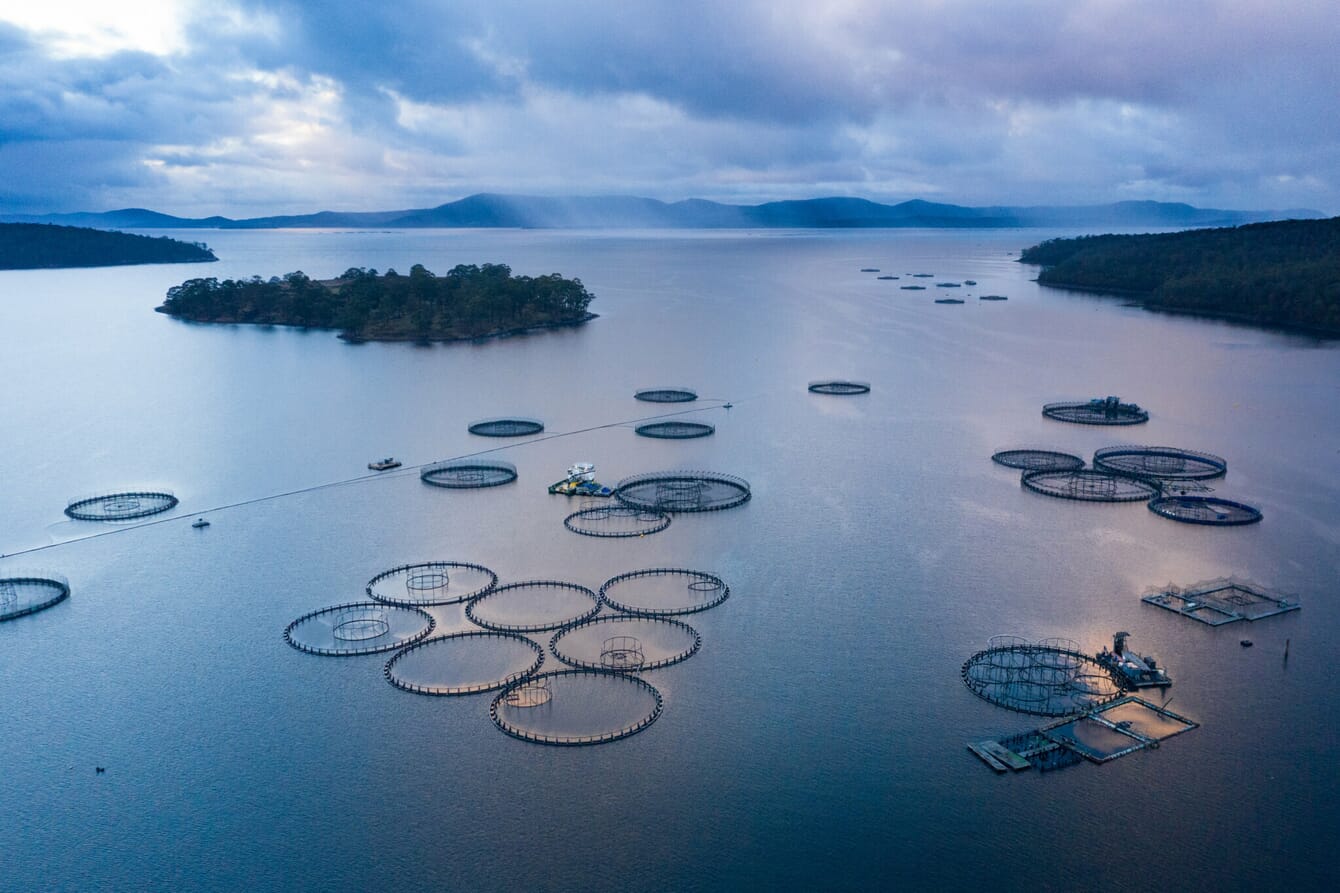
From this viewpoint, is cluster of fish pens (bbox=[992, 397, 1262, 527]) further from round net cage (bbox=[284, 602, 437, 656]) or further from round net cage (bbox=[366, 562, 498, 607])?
round net cage (bbox=[284, 602, 437, 656])

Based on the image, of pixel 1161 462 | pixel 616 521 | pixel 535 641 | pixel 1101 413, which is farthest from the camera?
pixel 1101 413

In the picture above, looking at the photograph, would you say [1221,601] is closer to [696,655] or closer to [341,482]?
[696,655]

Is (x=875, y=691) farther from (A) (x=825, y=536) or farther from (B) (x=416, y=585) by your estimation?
(B) (x=416, y=585)

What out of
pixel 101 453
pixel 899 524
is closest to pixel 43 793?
pixel 899 524

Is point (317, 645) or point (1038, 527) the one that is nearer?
point (317, 645)

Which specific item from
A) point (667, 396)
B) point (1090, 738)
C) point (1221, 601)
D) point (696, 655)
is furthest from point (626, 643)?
point (667, 396)

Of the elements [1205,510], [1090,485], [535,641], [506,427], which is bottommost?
[535,641]
